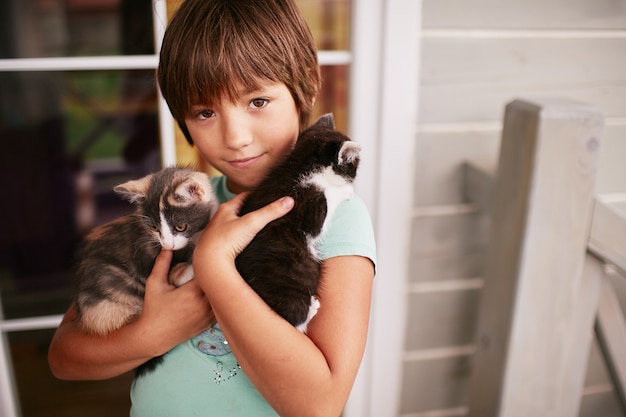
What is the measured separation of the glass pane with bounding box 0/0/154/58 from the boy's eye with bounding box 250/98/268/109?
62 cm

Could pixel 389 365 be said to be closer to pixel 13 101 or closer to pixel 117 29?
pixel 117 29

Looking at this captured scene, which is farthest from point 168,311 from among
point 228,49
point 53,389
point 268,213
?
point 53,389

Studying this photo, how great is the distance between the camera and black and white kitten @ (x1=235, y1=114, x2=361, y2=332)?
81 cm

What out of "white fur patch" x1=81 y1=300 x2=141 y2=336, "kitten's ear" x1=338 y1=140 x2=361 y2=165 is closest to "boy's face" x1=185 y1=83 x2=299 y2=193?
"kitten's ear" x1=338 y1=140 x2=361 y2=165

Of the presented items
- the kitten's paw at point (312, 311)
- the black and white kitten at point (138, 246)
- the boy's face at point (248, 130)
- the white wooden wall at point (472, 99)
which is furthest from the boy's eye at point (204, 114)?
the white wooden wall at point (472, 99)

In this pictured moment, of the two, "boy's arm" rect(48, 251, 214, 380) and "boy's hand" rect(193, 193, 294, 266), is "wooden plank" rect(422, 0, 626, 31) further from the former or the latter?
"boy's arm" rect(48, 251, 214, 380)

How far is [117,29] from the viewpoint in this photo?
1.35 m

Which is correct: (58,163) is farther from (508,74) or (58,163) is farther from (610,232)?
(610,232)

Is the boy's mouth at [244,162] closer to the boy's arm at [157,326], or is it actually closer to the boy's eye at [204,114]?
the boy's eye at [204,114]

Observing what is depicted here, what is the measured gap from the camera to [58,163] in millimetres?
1809

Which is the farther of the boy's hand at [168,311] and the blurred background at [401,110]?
the blurred background at [401,110]

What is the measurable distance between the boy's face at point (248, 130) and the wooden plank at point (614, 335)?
100 cm

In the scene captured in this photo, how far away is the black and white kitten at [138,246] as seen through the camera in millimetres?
Result: 905

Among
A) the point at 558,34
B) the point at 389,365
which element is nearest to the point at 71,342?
the point at 389,365
